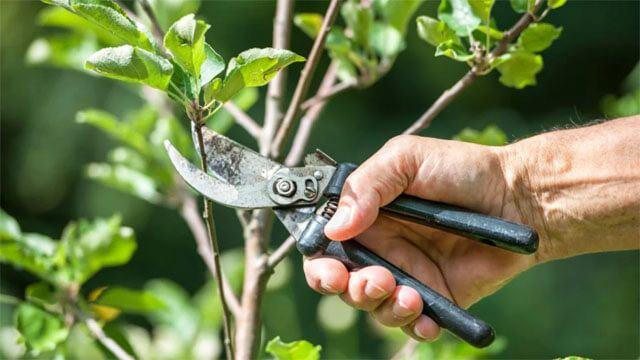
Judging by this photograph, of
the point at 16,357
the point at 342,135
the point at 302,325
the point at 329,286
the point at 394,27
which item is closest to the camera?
the point at 329,286

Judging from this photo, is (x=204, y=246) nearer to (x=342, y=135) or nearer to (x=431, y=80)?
(x=342, y=135)

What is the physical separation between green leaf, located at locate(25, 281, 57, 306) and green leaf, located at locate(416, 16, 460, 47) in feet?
2.36

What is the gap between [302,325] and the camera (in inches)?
130

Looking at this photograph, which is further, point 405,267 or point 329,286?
point 405,267

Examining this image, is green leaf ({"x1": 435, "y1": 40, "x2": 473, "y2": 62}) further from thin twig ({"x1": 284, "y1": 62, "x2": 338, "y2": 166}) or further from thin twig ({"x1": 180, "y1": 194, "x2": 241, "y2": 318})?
thin twig ({"x1": 180, "y1": 194, "x2": 241, "y2": 318})

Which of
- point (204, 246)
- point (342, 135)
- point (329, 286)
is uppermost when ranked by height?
point (329, 286)

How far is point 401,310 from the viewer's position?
1159 millimetres

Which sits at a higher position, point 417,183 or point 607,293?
point 417,183

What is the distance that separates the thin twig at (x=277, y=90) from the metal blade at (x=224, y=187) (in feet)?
0.66

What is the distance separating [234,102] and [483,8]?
58 cm

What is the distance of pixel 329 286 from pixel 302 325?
2.15 metres

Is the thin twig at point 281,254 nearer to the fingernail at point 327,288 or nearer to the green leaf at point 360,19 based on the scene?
the fingernail at point 327,288

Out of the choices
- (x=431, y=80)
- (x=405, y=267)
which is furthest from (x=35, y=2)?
(x=405, y=267)

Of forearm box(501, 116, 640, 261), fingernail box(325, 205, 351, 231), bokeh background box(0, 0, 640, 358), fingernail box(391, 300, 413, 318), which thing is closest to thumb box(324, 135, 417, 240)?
fingernail box(325, 205, 351, 231)
